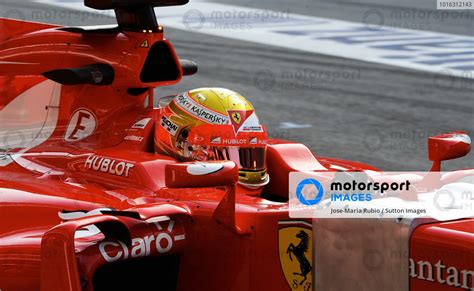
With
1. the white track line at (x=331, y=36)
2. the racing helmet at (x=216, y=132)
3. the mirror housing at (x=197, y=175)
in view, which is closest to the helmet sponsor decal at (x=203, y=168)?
the mirror housing at (x=197, y=175)

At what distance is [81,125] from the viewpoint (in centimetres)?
725

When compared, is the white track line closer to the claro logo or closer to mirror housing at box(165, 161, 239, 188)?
the claro logo

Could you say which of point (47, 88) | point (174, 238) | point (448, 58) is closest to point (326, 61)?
point (448, 58)

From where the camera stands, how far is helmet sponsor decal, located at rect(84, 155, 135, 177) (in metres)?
6.52

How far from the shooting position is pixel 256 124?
6375mm

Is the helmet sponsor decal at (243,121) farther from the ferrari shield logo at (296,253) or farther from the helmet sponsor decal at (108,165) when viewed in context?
the ferrari shield logo at (296,253)

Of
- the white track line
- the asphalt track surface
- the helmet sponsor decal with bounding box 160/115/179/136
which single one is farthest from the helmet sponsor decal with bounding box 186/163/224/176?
the white track line

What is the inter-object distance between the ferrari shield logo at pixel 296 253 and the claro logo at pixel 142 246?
1.93ft

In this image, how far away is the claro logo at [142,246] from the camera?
552cm

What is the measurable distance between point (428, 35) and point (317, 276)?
13.9m

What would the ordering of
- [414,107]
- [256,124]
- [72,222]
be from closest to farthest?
[72,222], [256,124], [414,107]

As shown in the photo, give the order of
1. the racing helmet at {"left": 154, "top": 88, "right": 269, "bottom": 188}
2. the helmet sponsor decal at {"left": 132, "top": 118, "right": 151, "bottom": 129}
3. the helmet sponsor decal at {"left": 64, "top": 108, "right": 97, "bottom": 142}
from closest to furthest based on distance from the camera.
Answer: the racing helmet at {"left": 154, "top": 88, "right": 269, "bottom": 188} < the helmet sponsor decal at {"left": 132, "top": 118, "right": 151, "bottom": 129} < the helmet sponsor decal at {"left": 64, "top": 108, "right": 97, "bottom": 142}

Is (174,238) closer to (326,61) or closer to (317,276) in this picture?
(317,276)

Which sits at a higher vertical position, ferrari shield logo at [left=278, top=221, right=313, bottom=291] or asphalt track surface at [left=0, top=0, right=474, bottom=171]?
ferrari shield logo at [left=278, top=221, right=313, bottom=291]
